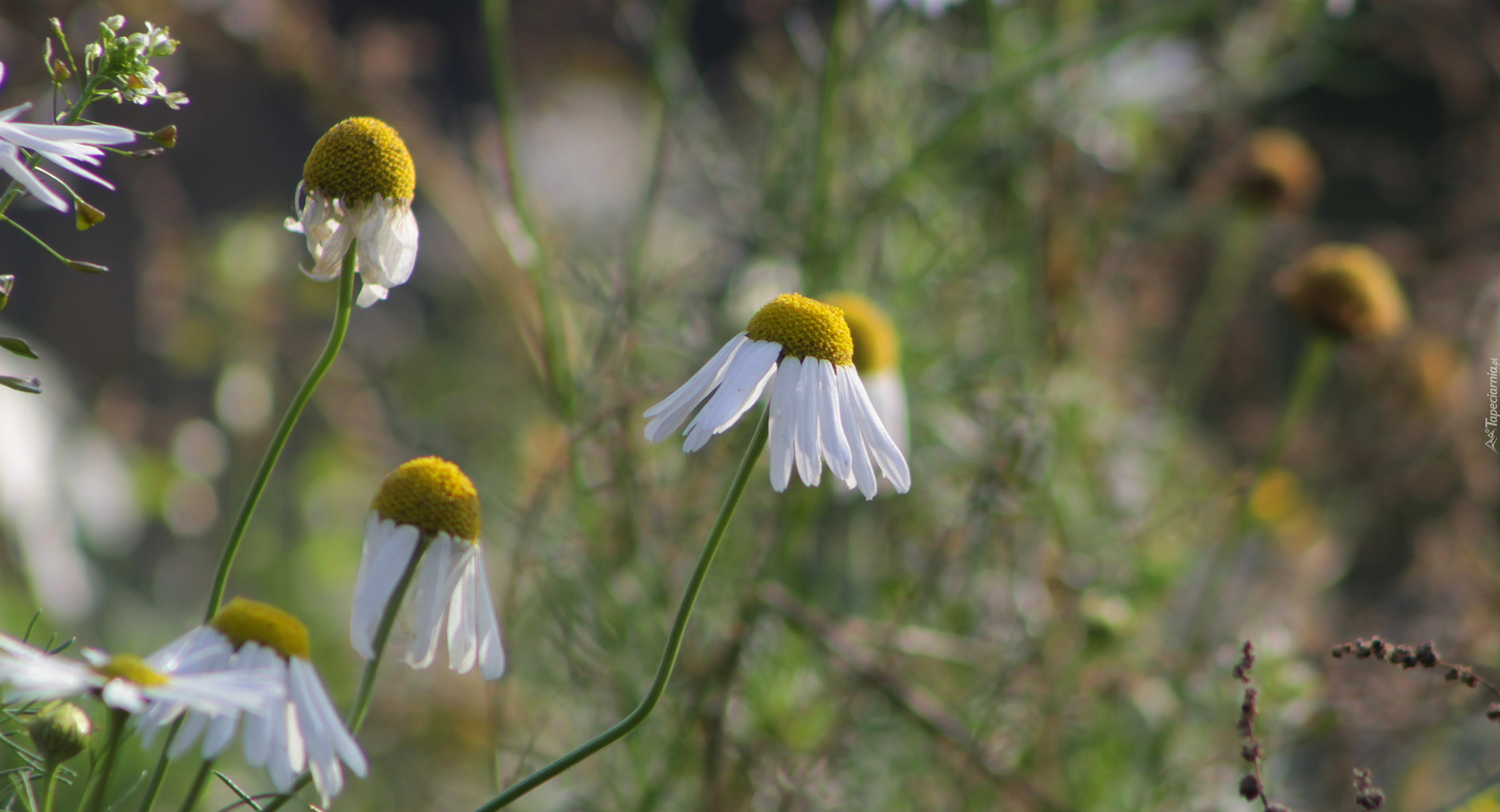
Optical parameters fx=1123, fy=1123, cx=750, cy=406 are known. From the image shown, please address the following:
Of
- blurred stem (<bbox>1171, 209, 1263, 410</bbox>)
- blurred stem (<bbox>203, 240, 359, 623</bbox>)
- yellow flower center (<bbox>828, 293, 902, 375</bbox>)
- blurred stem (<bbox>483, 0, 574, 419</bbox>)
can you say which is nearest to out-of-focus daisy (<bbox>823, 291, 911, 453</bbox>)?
yellow flower center (<bbox>828, 293, 902, 375</bbox>)

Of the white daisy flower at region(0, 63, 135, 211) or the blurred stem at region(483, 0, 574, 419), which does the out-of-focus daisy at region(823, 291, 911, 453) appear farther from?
the white daisy flower at region(0, 63, 135, 211)

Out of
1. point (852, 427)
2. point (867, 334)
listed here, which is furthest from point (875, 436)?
point (867, 334)

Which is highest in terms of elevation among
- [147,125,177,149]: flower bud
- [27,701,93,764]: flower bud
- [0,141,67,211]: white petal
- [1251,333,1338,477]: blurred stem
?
[1251,333,1338,477]: blurred stem

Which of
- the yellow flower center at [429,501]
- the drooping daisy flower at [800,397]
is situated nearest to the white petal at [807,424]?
the drooping daisy flower at [800,397]

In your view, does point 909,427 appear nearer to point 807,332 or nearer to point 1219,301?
point 1219,301

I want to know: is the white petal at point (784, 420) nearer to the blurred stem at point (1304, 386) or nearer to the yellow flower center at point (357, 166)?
the yellow flower center at point (357, 166)

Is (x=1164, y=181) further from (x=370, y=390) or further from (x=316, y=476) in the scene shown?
(x=316, y=476)
